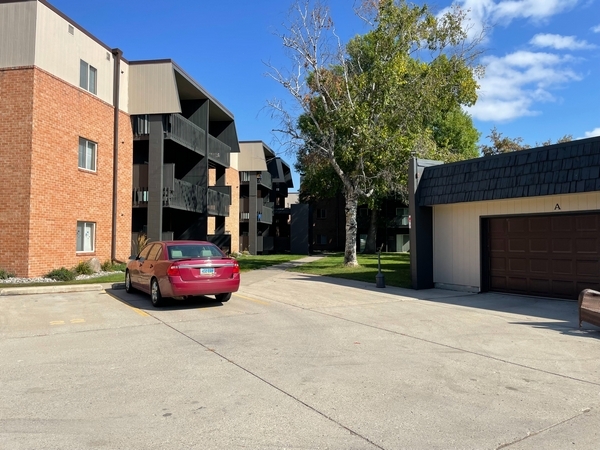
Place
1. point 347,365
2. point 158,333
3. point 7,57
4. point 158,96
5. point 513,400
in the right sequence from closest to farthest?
point 513,400
point 347,365
point 158,333
point 7,57
point 158,96

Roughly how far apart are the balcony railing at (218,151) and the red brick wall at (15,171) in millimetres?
12141

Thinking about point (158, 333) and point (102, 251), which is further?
point (102, 251)

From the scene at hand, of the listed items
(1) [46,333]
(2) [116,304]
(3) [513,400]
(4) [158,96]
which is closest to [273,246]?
(4) [158,96]

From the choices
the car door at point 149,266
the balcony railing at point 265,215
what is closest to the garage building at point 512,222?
the car door at point 149,266

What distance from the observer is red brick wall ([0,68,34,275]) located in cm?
1527

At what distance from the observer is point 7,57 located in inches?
617

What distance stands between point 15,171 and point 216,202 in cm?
1335

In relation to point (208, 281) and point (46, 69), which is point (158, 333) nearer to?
point (208, 281)

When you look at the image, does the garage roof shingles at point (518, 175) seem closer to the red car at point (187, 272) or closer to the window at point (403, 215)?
the red car at point (187, 272)

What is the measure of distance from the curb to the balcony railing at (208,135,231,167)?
14246 millimetres

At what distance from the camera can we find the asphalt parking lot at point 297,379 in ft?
13.0

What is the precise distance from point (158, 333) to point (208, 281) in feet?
8.10

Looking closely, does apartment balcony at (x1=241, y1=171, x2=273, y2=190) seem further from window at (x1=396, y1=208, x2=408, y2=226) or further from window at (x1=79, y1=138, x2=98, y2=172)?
window at (x1=79, y1=138, x2=98, y2=172)

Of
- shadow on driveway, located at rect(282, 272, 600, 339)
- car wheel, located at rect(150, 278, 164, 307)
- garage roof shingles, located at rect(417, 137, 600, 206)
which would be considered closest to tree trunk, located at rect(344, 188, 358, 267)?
shadow on driveway, located at rect(282, 272, 600, 339)
